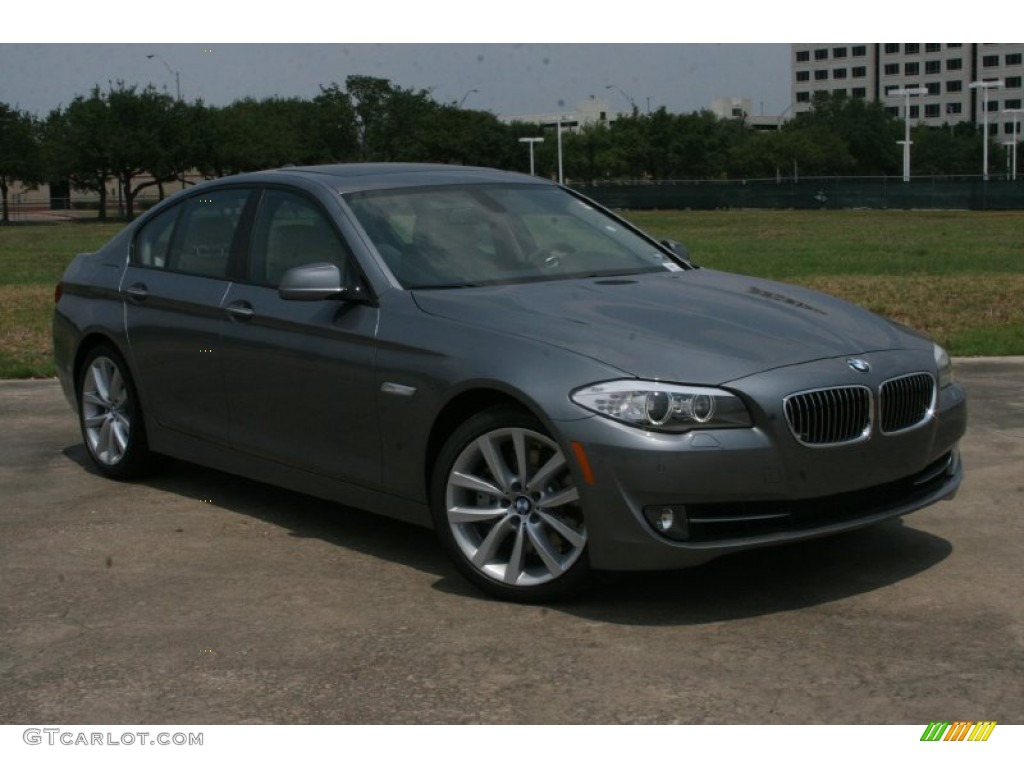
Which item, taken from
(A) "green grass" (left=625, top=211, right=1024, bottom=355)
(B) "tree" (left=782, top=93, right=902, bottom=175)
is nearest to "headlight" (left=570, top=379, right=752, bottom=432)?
(A) "green grass" (left=625, top=211, right=1024, bottom=355)

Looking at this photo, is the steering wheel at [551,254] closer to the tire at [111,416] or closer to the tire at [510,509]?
the tire at [510,509]

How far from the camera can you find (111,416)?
25.0 ft

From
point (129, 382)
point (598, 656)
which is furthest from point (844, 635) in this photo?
point (129, 382)

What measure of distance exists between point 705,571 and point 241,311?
230 cm

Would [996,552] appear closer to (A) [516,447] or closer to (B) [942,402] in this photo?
(B) [942,402]

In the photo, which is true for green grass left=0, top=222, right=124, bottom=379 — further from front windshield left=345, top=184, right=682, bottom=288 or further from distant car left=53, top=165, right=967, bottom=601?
front windshield left=345, top=184, right=682, bottom=288

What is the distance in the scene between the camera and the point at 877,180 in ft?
210

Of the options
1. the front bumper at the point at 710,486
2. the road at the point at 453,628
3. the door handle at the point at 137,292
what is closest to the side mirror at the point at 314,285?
the road at the point at 453,628

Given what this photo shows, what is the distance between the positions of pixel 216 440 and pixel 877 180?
197 ft

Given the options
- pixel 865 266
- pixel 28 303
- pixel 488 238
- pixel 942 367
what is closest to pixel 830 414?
pixel 942 367

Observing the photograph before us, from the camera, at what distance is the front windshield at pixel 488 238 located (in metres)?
6.16

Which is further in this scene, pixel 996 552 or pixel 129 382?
pixel 129 382

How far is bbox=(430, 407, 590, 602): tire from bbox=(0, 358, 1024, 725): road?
0.39ft
